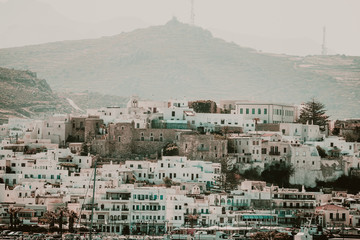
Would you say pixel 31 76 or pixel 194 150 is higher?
pixel 31 76

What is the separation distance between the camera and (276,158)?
292ft

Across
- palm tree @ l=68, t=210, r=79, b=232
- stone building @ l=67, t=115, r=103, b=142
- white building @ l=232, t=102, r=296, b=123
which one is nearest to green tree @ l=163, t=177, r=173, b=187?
stone building @ l=67, t=115, r=103, b=142

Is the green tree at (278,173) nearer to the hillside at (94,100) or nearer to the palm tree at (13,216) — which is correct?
the palm tree at (13,216)

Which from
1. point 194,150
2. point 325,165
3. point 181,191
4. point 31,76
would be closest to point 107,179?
point 181,191

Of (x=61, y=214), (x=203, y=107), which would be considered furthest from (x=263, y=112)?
(x=61, y=214)

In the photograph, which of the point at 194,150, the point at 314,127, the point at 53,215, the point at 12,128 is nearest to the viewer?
the point at 53,215

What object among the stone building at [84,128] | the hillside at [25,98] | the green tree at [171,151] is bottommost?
the green tree at [171,151]

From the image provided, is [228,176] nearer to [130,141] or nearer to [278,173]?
[278,173]

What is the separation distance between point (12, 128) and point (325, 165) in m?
32.8

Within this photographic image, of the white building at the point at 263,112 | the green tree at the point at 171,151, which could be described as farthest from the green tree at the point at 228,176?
the white building at the point at 263,112

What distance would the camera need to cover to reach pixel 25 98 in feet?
506

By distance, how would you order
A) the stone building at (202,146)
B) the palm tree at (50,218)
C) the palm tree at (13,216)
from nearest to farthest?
the palm tree at (13,216) < the palm tree at (50,218) < the stone building at (202,146)

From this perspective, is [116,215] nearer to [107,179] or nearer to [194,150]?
[107,179]

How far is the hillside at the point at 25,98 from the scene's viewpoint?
145750 mm
